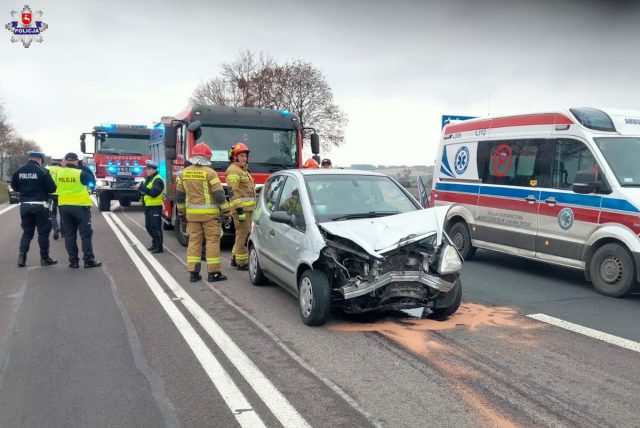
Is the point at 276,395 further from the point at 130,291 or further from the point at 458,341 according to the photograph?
the point at 130,291

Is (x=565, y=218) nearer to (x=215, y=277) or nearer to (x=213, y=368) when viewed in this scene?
(x=215, y=277)

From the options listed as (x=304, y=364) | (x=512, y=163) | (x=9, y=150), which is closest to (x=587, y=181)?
(x=512, y=163)

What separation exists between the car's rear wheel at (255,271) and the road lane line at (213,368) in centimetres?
121

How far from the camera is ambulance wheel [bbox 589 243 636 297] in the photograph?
6750 millimetres

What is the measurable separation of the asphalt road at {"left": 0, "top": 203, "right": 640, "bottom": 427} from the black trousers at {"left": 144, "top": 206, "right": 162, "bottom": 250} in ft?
9.62

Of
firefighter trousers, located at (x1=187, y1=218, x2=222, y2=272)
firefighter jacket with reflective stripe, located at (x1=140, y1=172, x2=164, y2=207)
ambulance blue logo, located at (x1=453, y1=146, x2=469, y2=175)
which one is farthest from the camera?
firefighter jacket with reflective stripe, located at (x1=140, y1=172, x2=164, y2=207)

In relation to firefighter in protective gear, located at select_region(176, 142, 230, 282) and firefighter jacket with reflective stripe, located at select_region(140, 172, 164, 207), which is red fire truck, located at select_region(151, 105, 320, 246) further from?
firefighter in protective gear, located at select_region(176, 142, 230, 282)

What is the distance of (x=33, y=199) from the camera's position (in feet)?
28.8

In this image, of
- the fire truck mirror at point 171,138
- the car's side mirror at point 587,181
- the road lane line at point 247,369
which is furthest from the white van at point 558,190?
the fire truck mirror at point 171,138

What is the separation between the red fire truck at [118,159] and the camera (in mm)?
18781

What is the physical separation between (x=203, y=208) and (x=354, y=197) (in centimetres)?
239

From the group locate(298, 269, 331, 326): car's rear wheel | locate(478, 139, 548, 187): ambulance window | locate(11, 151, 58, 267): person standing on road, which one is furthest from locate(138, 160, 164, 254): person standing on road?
locate(478, 139, 548, 187): ambulance window

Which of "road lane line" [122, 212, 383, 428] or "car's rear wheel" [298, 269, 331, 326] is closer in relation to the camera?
"road lane line" [122, 212, 383, 428]

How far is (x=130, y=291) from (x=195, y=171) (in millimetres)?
1834
